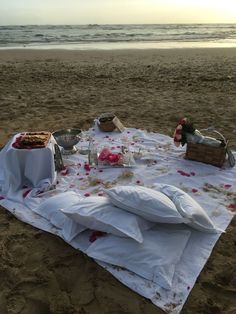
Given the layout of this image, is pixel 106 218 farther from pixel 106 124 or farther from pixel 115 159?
pixel 106 124

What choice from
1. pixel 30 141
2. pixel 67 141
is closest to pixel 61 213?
pixel 30 141

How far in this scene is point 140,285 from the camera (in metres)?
2.54

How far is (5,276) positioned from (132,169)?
2160 millimetres

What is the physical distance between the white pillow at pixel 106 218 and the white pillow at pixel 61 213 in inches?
5.0

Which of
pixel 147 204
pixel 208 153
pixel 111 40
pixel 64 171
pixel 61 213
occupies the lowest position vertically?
pixel 111 40

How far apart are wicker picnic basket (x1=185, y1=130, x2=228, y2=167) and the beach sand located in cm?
123

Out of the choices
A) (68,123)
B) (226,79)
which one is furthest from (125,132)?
(226,79)

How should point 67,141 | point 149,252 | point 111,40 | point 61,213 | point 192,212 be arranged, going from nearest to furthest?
1. point 149,252
2. point 192,212
3. point 61,213
4. point 67,141
5. point 111,40

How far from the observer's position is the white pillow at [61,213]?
303 centimetres

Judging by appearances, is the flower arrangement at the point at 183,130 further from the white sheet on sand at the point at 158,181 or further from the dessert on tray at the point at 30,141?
the dessert on tray at the point at 30,141

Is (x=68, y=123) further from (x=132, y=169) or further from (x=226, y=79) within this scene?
(x=226, y=79)

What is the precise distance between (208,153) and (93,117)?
9.14ft

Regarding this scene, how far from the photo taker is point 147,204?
2799 mm

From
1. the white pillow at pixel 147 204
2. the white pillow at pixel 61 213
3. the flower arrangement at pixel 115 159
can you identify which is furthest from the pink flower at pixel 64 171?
the white pillow at pixel 147 204
